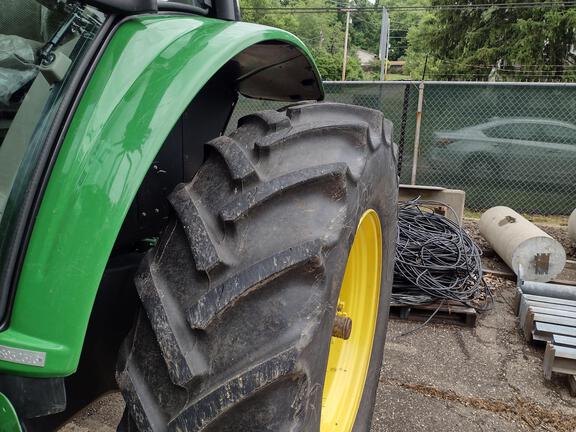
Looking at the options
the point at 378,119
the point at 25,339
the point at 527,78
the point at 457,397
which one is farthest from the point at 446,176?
the point at 527,78

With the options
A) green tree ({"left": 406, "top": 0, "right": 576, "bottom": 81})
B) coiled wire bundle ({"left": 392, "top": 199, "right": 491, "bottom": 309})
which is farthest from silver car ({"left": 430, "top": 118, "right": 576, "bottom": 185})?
green tree ({"left": 406, "top": 0, "right": 576, "bottom": 81})

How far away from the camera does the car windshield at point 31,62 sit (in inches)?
36.2

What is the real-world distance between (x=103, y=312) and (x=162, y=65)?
0.62 meters

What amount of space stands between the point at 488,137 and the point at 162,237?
5955 millimetres

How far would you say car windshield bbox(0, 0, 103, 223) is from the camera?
0.92 metres

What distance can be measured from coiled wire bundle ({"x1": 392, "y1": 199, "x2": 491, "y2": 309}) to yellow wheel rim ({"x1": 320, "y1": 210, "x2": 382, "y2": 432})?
1.37 meters

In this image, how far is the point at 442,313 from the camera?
10.7 ft

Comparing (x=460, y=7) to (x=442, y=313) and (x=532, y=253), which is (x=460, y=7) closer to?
(x=532, y=253)

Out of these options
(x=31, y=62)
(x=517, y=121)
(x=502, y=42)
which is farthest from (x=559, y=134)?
(x=502, y=42)

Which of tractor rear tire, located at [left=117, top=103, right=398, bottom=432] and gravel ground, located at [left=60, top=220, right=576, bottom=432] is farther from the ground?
tractor rear tire, located at [left=117, top=103, right=398, bottom=432]

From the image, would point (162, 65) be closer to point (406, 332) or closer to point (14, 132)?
point (14, 132)

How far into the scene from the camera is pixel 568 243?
5.11 metres

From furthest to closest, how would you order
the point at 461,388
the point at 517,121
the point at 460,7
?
the point at 460,7, the point at 517,121, the point at 461,388

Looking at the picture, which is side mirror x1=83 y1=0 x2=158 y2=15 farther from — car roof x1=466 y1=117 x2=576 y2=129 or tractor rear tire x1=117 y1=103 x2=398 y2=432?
car roof x1=466 y1=117 x2=576 y2=129
